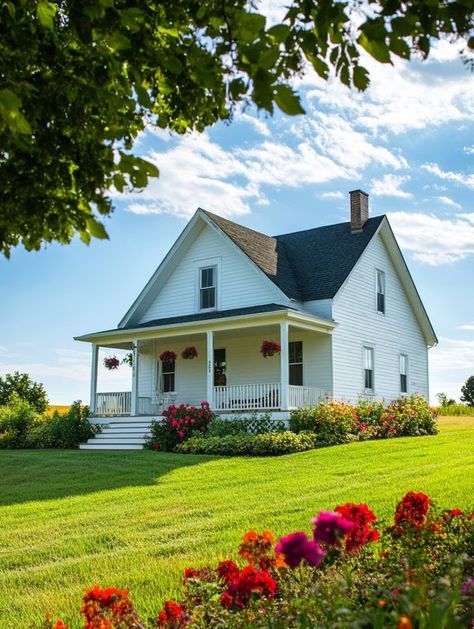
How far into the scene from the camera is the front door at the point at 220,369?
2425cm

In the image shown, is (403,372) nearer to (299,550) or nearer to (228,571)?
(228,571)

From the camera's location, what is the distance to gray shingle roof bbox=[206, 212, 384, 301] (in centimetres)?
2272

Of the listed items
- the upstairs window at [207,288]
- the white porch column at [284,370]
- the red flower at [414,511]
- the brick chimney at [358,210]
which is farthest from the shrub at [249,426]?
the red flower at [414,511]

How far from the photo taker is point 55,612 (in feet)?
18.0

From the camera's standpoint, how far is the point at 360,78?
12.8 ft

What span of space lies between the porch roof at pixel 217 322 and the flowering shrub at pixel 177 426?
2535 mm

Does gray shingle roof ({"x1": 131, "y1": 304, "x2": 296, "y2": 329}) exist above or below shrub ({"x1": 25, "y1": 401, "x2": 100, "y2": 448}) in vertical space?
above

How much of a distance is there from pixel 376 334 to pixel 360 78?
21525 mm

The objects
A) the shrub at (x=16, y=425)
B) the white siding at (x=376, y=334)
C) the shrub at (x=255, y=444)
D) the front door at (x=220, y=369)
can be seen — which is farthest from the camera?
the front door at (x=220, y=369)

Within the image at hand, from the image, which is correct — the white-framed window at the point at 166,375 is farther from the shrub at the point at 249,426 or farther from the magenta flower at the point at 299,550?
the magenta flower at the point at 299,550

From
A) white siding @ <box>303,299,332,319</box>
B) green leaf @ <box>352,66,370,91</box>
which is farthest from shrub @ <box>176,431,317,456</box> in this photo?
Answer: green leaf @ <box>352,66,370,91</box>

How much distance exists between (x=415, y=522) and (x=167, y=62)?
133 inches

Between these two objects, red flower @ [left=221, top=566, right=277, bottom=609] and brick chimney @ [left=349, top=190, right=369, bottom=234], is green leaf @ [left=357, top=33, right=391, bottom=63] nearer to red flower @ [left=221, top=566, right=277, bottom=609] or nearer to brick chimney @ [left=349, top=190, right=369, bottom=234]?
red flower @ [left=221, top=566, right=277, bottom=609]

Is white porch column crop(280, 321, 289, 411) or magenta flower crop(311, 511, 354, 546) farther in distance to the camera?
white porch column crop(280, 321, 289, 411)
